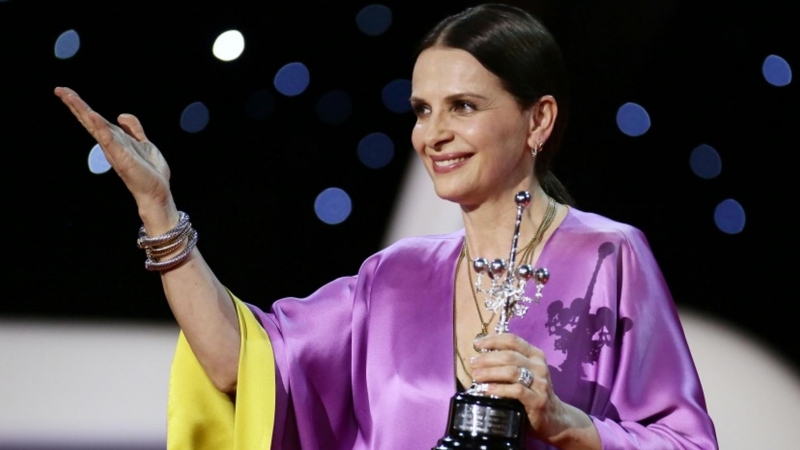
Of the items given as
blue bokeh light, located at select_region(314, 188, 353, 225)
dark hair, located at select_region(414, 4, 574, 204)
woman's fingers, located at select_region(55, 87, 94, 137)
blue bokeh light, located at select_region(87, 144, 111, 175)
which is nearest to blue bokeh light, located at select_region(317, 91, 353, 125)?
blue bokeh light, located at select_region(314, 188, 353, 225)

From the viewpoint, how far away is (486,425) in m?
1.27

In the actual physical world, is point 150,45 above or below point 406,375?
above

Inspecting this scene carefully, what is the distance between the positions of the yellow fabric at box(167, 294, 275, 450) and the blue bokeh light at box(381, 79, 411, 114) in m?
0.92

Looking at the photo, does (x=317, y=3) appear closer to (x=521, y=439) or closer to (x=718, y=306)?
(x=718, y=306)

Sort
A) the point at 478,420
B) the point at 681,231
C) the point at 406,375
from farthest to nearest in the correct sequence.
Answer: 1. the point at 681,231
2. the point at 406,375
3. the point at 478,420

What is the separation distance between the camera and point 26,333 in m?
2.36

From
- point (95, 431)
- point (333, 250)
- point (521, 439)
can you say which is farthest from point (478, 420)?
point (95, 431)

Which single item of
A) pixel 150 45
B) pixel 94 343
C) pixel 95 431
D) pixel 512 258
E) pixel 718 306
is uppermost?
pixel 150 45

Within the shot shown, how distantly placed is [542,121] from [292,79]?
915mm

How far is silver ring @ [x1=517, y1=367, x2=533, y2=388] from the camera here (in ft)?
4.22

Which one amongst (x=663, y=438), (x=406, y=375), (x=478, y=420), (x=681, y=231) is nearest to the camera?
(x=478, y=420)

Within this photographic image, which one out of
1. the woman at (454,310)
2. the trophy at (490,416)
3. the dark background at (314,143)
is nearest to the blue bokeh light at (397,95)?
the dark background at (314,143)

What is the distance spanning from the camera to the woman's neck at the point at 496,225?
5.47ft

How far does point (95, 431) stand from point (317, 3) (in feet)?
3.62
